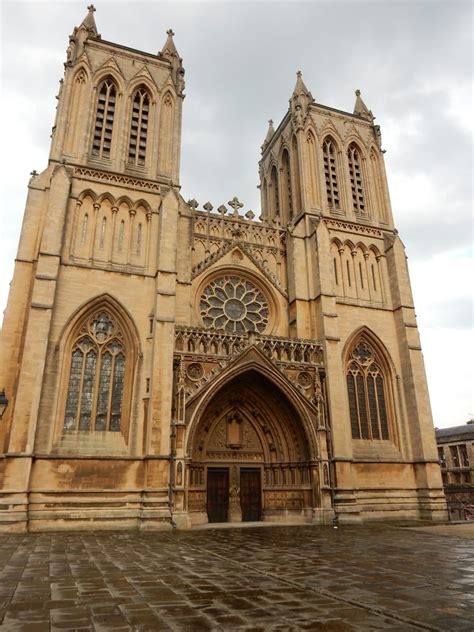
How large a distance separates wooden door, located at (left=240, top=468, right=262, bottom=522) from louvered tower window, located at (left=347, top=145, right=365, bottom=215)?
17.8 meters

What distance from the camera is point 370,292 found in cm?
2731

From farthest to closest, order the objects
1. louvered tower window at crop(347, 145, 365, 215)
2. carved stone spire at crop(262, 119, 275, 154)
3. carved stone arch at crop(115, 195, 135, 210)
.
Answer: carved stone spire at crop(262, 119, 275, 154), louvered tower window at crop(347, 145, 365, 215), carved stone arch at crop(115, 195, 135, 210)

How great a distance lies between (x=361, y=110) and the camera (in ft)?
113

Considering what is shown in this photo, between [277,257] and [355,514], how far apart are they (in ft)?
47.4

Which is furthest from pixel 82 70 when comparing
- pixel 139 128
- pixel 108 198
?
pixel 108 198

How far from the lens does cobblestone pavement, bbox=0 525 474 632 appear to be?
18.6 feet

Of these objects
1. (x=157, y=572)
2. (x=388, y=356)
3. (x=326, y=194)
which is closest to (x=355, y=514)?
(x=388, y=356)

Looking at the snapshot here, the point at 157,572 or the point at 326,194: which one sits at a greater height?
the point at 326,194

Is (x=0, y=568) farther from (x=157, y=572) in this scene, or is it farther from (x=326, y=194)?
(x=326, y=194)

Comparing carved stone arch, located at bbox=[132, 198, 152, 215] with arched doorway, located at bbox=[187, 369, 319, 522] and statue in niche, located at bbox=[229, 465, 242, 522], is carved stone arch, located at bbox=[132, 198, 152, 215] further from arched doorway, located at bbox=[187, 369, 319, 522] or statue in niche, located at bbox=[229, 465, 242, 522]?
statue in niche, located at bbox=[229, 465, 242, 522]

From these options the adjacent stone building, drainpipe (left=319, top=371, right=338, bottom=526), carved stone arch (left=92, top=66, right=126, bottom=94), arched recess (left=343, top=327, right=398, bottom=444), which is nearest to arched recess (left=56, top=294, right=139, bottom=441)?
drainpipe (left=319, top=371, right=338, bottom=526)

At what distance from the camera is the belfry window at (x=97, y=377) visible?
19.5m

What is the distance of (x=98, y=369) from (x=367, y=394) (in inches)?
547

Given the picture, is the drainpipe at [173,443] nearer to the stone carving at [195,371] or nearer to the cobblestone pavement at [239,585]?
the stone carving at [195,371]
